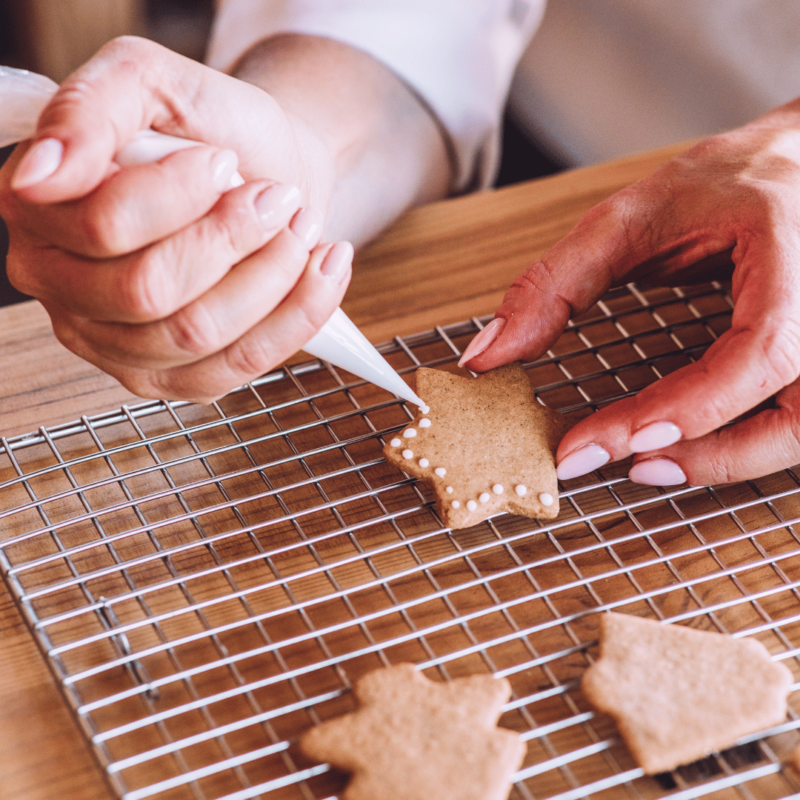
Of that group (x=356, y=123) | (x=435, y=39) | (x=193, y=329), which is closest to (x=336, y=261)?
(x=193, y=329)

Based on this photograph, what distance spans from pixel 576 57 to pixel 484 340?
4.18 feet

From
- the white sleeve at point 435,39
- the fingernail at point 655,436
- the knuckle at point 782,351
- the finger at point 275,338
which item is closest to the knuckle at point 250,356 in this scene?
the finger at point 275,338

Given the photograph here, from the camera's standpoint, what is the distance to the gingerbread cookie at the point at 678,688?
67 cm

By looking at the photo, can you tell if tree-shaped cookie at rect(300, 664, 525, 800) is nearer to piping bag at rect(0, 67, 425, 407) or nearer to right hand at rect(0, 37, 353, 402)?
right hand at rect(0, 37, 353, 402)

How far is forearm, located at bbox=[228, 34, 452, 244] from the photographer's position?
1270 mm

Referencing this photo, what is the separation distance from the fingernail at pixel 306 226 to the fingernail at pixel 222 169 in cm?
7

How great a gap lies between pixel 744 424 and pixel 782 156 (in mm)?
380

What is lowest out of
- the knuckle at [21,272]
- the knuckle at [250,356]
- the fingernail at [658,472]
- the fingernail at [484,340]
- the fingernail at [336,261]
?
the fingernail at [658,472]

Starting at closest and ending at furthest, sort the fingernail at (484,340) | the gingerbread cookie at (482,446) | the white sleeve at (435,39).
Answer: the gingerbread cookie at (482,446)
the fingernail at (484,340)
the white sleeve at (435,39)

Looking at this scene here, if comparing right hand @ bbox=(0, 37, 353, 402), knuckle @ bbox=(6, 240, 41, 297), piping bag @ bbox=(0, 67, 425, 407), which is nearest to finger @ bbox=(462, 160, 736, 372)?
right hand @ bbox=(0, 37, 353, 402)

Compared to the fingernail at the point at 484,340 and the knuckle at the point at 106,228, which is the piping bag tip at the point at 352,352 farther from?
the knuckle at the point at 106,228

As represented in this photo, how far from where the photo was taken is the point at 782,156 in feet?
3.47

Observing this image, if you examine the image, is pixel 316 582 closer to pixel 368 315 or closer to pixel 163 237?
pixel 163 237

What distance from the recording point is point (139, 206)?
68 cm
